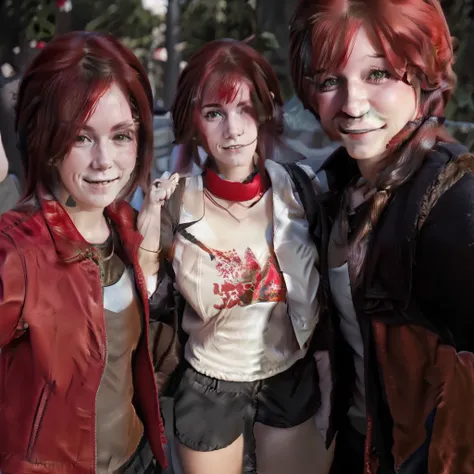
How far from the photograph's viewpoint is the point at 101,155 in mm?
840

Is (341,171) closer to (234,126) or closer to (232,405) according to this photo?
(234,126)

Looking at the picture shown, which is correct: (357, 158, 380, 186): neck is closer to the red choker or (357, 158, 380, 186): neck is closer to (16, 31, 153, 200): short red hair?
the red choker

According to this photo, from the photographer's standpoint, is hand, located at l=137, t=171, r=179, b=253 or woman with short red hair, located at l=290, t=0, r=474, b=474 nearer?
woman with short red hair, located at l=290, t=0, r=474, b=474

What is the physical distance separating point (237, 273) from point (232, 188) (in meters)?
0.17

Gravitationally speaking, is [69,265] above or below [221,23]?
below

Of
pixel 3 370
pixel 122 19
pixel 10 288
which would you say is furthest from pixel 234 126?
pixel 122 19

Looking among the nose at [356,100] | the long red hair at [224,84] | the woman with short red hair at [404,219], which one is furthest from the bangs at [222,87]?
the nose at [356,100]

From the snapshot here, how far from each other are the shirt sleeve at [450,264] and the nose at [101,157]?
20.4 inches

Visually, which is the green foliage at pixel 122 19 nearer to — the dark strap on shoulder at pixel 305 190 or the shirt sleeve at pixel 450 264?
the dark strap on shoulder at pixel 305 190

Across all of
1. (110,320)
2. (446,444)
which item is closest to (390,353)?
(446,444)

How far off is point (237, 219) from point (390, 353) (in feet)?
1.27

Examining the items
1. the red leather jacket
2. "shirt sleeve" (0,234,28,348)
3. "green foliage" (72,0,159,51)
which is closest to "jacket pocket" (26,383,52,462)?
the red leather jacket

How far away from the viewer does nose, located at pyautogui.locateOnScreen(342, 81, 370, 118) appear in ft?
2.83

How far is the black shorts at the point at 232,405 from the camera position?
103 cm
